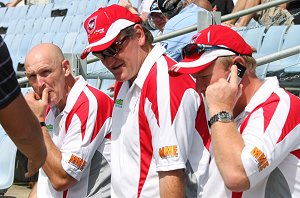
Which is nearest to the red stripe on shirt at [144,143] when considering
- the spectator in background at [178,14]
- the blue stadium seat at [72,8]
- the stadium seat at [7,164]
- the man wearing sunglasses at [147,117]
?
the man wearing sunglasses at [147,117]

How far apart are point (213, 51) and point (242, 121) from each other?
0.29 metres

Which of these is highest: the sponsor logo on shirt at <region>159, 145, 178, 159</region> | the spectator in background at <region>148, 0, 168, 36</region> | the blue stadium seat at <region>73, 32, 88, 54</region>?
the sponsor logo on shirt at <region>159, 145, 178, 159</region>

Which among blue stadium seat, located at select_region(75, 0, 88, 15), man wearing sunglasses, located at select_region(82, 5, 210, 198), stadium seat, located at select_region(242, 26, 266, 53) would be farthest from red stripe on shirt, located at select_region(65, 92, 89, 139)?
blue stadium seat, located at select_region(75, 0, 88, 15)

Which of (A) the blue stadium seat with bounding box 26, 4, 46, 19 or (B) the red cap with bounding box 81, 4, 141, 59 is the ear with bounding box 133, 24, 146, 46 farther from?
(A) the blue stadium seat with bounding box 26, 4, 46, 19

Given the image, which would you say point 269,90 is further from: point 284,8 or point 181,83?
point 284,8

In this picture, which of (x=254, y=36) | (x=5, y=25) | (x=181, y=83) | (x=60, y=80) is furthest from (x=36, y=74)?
(x=5, y=25)

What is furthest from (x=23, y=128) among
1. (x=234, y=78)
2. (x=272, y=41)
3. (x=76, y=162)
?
(x=272, y=41)

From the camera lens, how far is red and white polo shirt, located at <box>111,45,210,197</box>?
2.82 m

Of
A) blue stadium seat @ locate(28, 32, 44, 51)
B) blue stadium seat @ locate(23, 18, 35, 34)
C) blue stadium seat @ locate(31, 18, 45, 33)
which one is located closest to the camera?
blue stadium seat @ locate(28, 32, 44, 51)

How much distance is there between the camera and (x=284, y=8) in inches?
297

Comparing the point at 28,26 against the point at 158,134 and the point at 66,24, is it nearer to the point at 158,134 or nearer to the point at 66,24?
the point at 66,24

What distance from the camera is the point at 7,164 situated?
5664 mm

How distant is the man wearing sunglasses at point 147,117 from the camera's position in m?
2.81

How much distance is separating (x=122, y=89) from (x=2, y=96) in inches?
57.9
